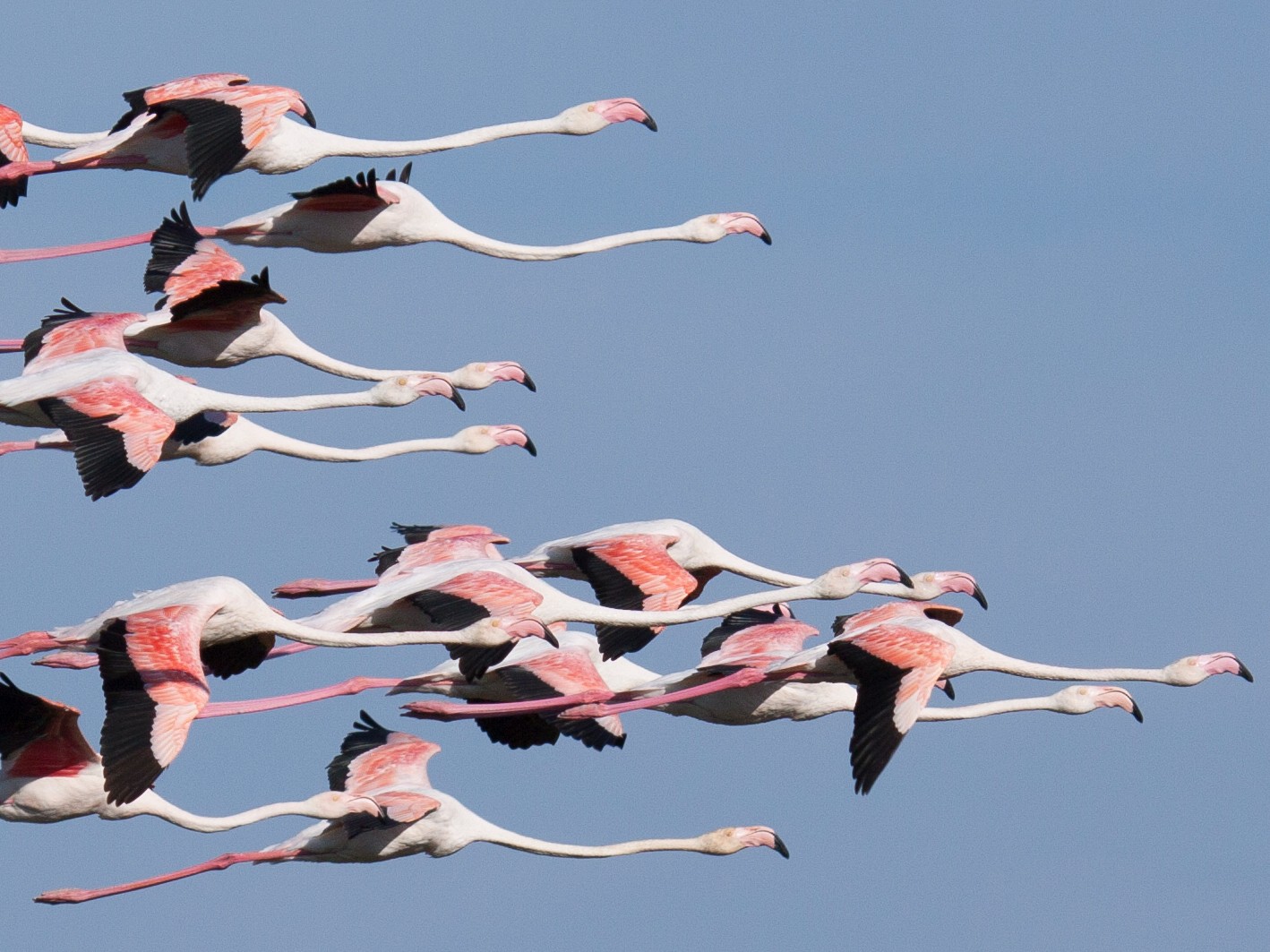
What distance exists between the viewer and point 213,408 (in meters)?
28.0

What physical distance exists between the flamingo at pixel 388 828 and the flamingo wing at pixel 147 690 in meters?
3.29

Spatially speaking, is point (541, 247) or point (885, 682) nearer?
point (885, 682)

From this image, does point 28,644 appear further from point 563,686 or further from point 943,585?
point 943,585

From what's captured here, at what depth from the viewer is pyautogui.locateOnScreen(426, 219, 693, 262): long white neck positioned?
29.5m

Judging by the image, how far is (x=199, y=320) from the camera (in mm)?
28688

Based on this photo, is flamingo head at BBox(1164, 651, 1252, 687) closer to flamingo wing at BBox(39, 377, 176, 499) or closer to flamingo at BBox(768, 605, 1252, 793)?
flamingo at BBox(768, 605, 1252, 793)

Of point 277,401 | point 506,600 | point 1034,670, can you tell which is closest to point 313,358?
point 277,401

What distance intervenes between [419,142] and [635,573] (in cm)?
393

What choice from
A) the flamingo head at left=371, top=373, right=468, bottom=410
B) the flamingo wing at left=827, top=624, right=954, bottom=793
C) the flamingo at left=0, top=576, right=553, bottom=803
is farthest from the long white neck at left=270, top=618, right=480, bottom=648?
the flamingo head at left=371, top=373, right=468, bottom=410

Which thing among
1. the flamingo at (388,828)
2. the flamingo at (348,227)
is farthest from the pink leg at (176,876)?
the flamingo at (348,227)

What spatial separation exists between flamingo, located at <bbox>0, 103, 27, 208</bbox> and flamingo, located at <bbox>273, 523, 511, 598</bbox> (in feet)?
14.1

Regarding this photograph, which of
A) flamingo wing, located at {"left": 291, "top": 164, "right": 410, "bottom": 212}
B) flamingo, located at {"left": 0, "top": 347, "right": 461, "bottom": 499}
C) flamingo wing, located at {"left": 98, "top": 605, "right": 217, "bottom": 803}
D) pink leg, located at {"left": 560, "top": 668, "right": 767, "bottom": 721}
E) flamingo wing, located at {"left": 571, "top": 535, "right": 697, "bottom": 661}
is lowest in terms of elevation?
pink leg, located at {"left": 560, "top": 668, "right": 767, "bottom": 721}

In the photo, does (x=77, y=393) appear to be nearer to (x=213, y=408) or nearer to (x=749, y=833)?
(x=213, y=408)

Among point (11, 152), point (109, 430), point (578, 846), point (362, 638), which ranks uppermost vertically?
point (11, 152)
